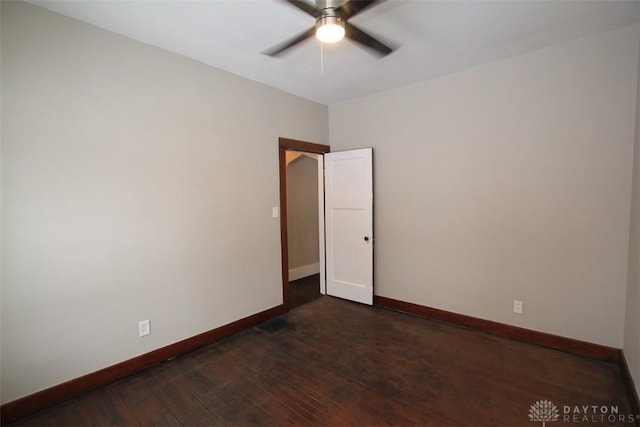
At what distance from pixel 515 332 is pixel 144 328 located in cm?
347

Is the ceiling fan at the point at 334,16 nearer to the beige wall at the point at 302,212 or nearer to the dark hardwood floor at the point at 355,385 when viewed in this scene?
the dark hardwood floor at the point at 355,385

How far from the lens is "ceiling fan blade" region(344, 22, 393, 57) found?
176 cm

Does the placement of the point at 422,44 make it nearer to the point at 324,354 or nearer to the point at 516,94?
the point at 516,94

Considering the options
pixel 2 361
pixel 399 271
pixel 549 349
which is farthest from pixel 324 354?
pixel 2 361

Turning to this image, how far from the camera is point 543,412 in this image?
1908 mm

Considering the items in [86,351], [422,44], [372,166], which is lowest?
[86,351]

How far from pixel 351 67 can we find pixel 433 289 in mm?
2623

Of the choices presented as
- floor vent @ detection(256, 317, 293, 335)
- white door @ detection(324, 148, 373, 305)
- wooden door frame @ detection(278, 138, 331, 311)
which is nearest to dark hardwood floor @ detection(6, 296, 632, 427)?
floor vent @ detection(256, 317, 293, 335)

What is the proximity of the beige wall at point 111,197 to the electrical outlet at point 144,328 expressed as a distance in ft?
0.14

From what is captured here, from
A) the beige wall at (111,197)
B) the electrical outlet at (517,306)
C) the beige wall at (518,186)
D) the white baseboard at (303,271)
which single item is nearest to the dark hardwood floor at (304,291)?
the white baseboard at (303,271)

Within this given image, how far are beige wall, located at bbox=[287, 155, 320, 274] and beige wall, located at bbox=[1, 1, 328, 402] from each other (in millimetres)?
1906

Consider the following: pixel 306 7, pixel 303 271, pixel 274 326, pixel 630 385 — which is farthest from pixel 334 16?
pixel 303 271

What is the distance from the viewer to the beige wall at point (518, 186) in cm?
239

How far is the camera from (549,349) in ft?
8.68
